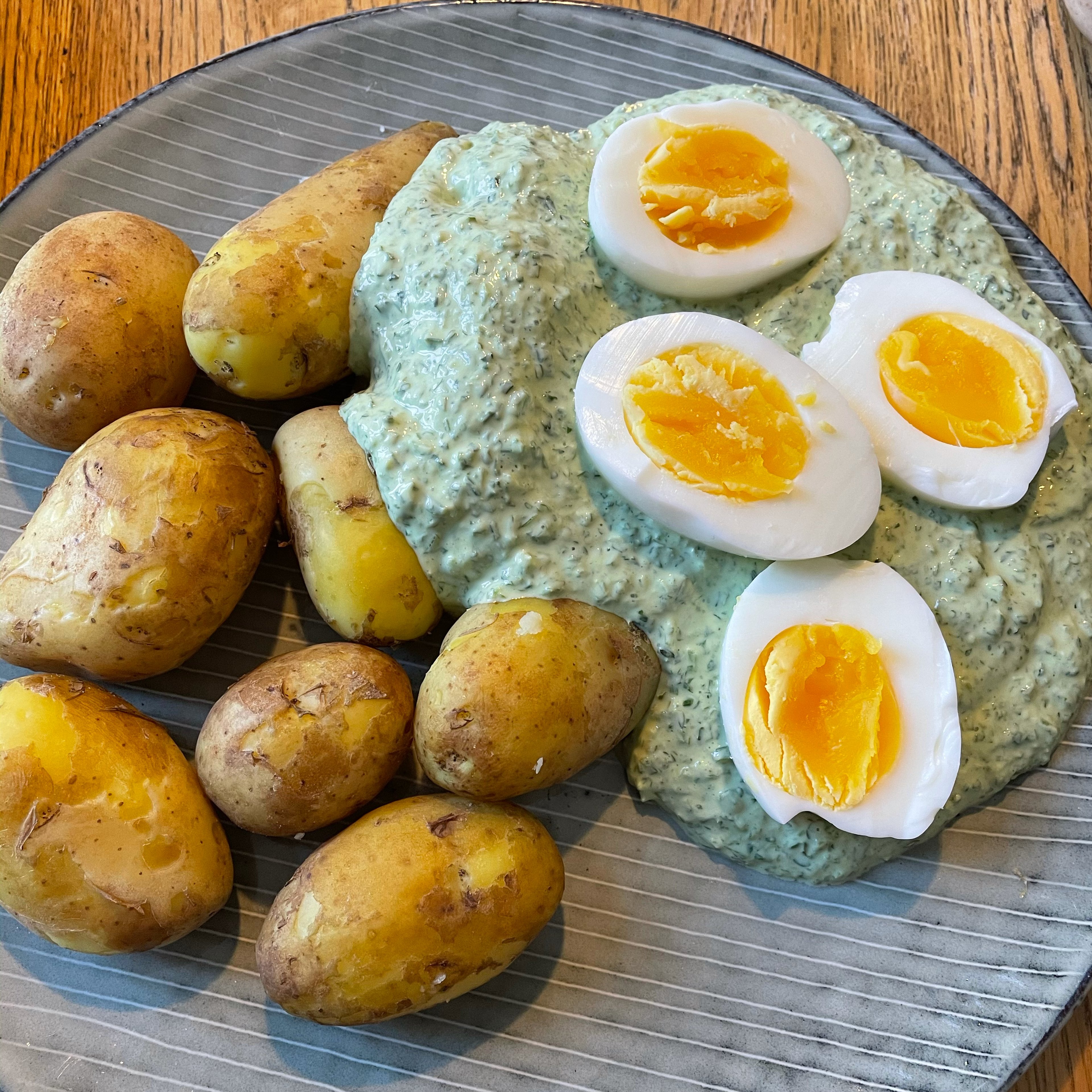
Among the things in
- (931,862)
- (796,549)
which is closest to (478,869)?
(796,549)

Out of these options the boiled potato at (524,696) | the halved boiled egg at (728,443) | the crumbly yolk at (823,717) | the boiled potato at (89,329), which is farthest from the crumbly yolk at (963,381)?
the boiled potato at (89,329)

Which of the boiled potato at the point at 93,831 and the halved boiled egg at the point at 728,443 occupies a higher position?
the halved boiled egg at the point at 728,443

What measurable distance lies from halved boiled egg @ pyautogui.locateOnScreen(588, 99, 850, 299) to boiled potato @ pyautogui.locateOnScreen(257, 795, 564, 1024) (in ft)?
2.97

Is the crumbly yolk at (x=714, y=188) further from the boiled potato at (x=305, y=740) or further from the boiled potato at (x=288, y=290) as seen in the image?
the boiled potato at (x=305, y=740)

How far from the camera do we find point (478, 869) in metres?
1.28

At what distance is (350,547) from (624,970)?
77 cm

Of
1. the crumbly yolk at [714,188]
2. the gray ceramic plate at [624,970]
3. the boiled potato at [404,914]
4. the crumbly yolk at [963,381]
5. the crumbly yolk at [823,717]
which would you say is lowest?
the gray ceramic plate at [624,970]

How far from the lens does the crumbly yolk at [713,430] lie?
134cm

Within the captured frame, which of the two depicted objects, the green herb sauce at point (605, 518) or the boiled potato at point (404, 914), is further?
the green herb sauce at point (605, 518)

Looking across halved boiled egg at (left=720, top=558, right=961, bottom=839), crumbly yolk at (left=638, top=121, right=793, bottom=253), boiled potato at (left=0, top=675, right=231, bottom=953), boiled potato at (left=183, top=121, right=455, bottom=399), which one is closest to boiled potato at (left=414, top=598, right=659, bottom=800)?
halved boiled egg at (left=720, top=558, right=961, bottom=839)

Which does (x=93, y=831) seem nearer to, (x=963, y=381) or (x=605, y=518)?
(x=605, y=518)

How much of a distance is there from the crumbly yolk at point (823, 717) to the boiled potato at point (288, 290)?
0.87m

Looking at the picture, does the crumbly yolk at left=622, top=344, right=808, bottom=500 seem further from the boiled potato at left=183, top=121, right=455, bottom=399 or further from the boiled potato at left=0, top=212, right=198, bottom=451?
the boiled potato at left=0, top=212, right=198, bottom=451

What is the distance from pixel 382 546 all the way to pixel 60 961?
76 centimetres
